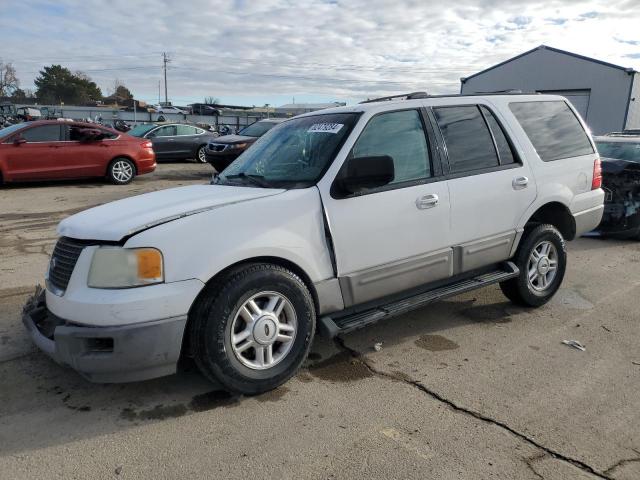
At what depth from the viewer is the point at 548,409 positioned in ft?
10.3

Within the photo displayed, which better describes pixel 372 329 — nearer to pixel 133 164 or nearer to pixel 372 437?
pixel 372 437

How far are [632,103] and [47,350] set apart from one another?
27.7m

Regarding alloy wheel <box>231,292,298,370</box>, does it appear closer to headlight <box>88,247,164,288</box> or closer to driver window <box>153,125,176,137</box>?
headlight <box>88,247,164,288</box>

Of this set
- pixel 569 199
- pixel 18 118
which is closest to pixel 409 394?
pixel 569 199

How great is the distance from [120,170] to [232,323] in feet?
36.2

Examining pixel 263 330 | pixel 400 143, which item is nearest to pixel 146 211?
pixel 263 330

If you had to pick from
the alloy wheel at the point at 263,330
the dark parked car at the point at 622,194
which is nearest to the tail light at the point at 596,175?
the dark parked car at the point at 622,194

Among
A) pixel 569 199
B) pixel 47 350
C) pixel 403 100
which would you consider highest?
pixel 403 100

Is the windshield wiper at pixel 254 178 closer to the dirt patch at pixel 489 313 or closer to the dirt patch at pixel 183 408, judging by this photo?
the dirt patch at pixel 183 408

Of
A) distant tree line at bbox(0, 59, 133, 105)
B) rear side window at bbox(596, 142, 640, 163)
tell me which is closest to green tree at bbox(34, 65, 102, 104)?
distant tree line at bbox(0, 59, 133, 105)

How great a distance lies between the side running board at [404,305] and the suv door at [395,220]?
0.10 m

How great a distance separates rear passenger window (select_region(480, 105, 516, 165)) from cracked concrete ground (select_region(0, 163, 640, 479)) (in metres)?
1.41

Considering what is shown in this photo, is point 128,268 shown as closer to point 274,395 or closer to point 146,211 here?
point 146,211

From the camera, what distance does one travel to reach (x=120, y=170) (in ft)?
42.4
